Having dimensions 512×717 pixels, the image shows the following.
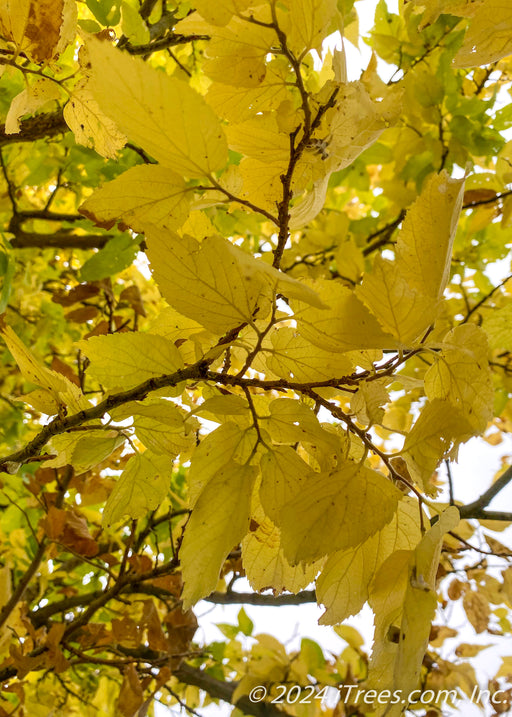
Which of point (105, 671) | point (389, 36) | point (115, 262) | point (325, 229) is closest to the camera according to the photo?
point (115, 262)

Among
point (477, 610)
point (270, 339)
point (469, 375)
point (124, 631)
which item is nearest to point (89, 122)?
point (270, 339)

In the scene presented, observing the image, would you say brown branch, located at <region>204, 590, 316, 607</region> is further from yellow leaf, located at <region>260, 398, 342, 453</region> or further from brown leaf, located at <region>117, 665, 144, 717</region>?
yellow leaf, located at <region>260, 398, 342, 453</region>

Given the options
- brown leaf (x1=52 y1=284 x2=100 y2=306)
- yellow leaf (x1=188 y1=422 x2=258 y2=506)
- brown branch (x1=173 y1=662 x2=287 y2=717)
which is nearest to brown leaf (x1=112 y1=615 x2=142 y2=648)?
brown branch (x1=173 y1=662 x2=287 y2=717)

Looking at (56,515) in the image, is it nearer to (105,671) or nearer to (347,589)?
(347,589)

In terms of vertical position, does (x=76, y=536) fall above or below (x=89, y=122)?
below

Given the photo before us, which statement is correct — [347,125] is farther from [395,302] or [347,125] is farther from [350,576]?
[350,576]

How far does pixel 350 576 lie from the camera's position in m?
0.42

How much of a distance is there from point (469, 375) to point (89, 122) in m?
0.44

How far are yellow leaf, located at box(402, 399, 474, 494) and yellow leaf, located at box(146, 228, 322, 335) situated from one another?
0.44ft

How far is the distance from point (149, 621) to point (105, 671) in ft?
2.35

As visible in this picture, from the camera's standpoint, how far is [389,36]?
1019 millimetres

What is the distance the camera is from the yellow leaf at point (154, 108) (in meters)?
0.28

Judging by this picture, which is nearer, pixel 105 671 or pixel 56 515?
pixel 56 515

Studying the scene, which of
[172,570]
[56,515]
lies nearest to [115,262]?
[56,515]
